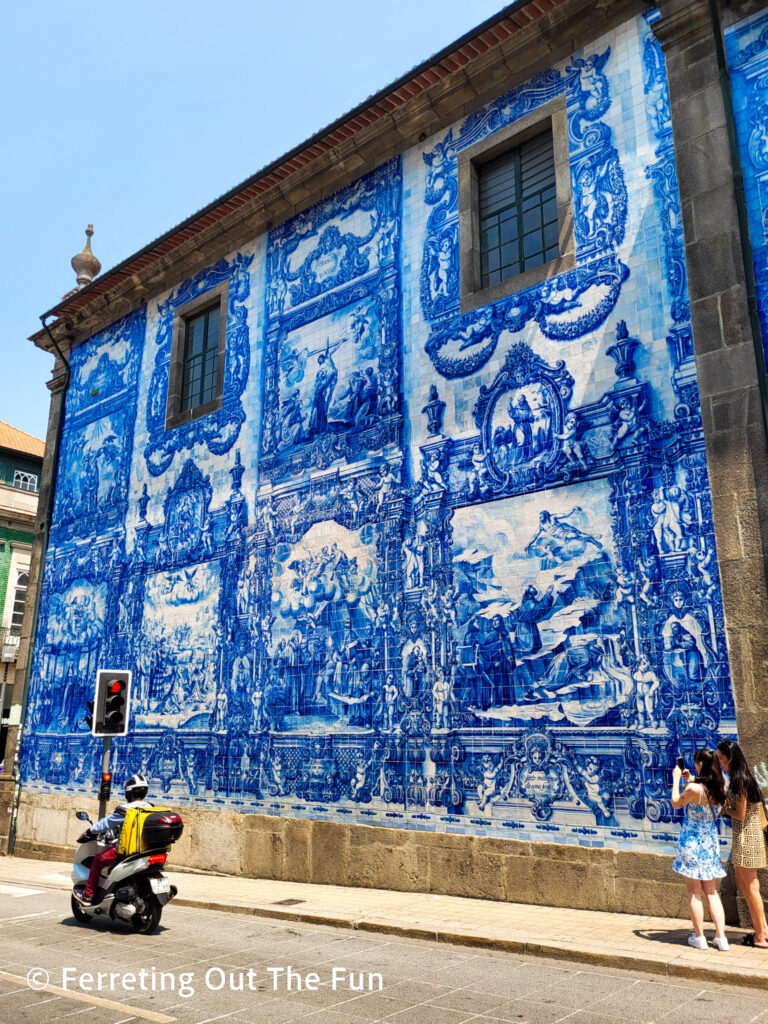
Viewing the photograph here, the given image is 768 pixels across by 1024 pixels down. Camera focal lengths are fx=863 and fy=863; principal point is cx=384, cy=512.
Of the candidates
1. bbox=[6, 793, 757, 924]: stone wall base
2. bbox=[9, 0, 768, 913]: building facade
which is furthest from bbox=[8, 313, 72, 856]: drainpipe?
bbox=[6, 793, 757, 924]: stone wall base

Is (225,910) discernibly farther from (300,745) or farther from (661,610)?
(661,610)

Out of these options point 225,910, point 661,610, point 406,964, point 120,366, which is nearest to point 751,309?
point 661,610

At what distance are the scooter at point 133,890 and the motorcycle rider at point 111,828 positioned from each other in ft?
0.14

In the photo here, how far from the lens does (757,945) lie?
6223mm

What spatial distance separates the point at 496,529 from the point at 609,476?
1.39 meters

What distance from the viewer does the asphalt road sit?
15.8ft

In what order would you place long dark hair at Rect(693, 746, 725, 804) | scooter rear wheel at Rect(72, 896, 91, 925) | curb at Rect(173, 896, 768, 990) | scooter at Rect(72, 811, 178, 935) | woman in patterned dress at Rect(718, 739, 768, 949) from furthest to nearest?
scooter rear wheel at Rect(72, 896, 91, 925), scooter at Rect(72, 811, 178, 935), long dark hair at Rect(693, 746, 725, 804), woman in patterned dress at Rect(718, 739, 768, 949), curb at Rect(173, 896, 768, 990)

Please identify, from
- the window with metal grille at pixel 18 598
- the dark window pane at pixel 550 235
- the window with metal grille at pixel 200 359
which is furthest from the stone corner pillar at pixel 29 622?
the window with metal grille at pixel 18 598

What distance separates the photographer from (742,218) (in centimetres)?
823

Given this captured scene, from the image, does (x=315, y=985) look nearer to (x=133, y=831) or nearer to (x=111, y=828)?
(x=133, y=831)

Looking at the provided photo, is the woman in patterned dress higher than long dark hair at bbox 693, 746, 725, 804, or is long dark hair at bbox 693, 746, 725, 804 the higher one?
long dark hair at bbox 693, 746, 725, 804

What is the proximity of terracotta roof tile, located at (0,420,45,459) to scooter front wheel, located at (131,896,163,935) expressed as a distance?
2535 cm

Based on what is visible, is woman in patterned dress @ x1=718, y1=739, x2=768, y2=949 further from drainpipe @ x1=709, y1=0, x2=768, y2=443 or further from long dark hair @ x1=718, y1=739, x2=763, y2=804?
drainpipe @ x1=709, y1=0, x2=768, y2=443

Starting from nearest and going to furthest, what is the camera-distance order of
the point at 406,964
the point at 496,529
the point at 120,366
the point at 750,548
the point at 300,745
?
the point at 406,964, the point at 750,548, the point at 496,529, the point at 300,745, the point at 120,366
